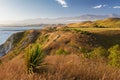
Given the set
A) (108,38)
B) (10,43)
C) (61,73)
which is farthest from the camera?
(10,43)

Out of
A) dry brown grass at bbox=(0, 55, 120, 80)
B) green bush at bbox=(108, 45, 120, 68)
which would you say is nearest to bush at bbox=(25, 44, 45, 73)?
dry brown grass at bbox=(0, 55, 120, 80)

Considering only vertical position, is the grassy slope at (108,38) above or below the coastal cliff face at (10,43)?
above

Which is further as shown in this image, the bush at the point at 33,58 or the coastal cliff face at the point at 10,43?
the coastal cliff face at the point at 10,43

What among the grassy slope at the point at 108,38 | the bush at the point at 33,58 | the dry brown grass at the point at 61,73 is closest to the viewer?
the dry brown grass at the point at 61,73

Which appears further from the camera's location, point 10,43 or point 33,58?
point 10,43

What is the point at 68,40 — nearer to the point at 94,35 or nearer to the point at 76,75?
the point at 94,35

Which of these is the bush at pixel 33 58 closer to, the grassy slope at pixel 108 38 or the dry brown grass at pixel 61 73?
the dry brown grass at pixel 61 73

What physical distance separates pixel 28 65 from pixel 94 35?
57537 mm

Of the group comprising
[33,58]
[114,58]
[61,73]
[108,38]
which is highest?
[33,58]

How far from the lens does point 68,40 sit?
57.4 m

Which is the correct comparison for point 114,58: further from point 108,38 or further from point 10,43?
point 10,43

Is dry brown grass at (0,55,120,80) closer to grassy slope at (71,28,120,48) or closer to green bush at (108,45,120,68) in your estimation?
green bush at (108,45,120,68)

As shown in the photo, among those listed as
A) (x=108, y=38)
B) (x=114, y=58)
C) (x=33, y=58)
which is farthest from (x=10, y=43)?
(x=33, y=58)

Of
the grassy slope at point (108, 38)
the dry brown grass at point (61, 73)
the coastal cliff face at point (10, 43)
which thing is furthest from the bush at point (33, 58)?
the coastal cliff face at point (10, 43)
